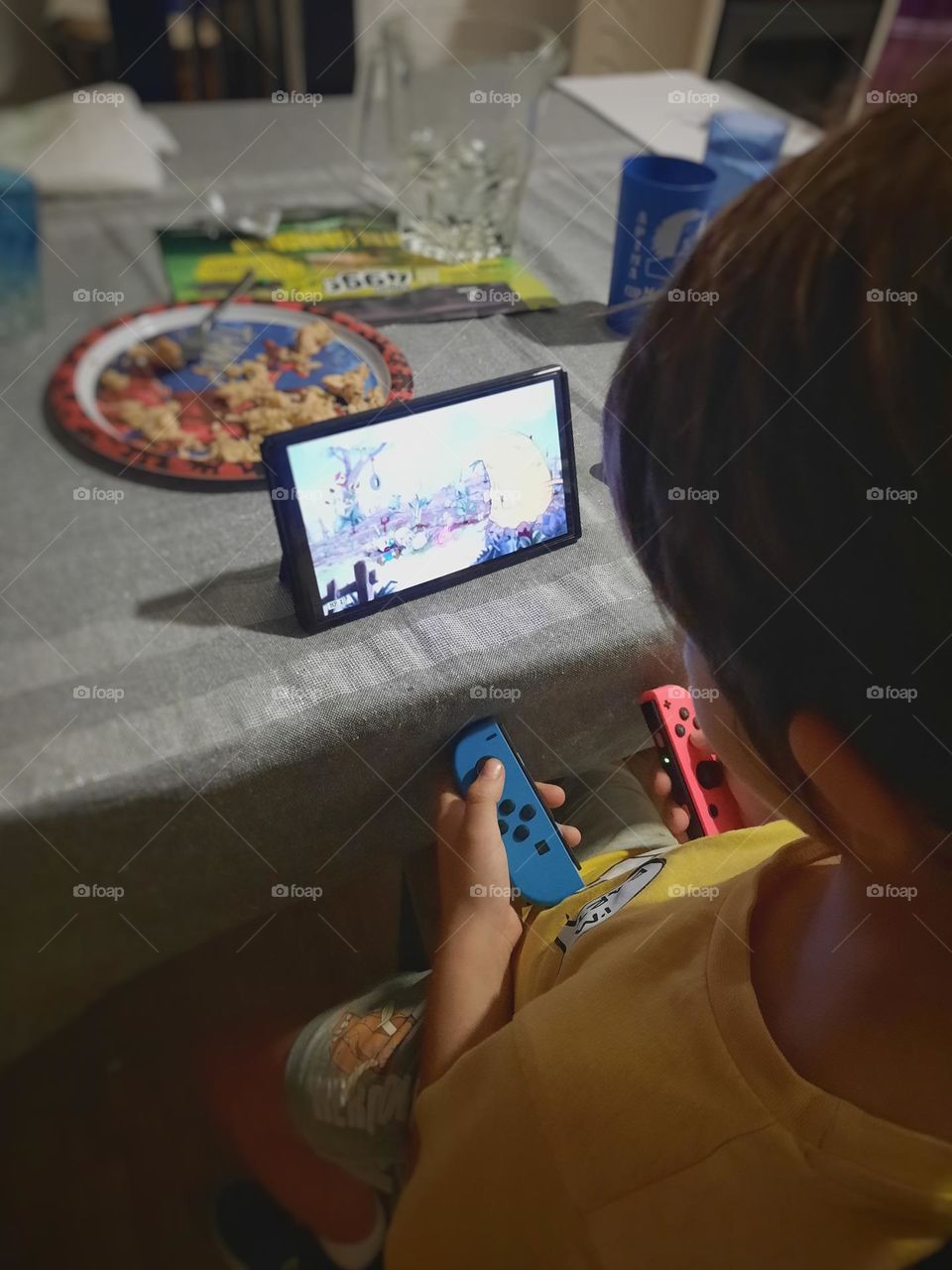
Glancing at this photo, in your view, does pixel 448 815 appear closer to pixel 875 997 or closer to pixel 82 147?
pixel 875 997

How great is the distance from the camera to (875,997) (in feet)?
1.13

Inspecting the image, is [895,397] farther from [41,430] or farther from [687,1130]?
[41,430]

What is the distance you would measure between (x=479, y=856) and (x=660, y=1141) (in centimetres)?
20

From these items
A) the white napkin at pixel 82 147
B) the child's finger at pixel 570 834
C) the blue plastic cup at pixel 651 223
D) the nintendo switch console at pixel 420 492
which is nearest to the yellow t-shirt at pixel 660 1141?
the child's finger at pixel 570 834

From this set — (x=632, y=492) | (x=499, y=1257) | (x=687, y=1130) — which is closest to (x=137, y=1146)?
(x=499, y=1257)

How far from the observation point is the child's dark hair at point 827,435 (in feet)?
0.81

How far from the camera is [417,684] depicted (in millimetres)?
484

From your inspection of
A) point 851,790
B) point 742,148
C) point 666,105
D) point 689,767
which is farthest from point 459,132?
point 851,790

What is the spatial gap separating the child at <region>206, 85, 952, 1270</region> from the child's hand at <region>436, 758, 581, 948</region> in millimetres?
59

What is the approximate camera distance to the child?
26cm

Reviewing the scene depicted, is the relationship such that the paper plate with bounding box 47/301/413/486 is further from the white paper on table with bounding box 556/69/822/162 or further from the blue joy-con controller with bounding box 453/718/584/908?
the white paper on table with bounding box 556/69/822/162

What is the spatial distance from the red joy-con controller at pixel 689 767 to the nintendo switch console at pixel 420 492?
13 cm

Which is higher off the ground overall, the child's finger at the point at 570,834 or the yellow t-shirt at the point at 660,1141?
the yellow t-shirt at the point at 660,1141

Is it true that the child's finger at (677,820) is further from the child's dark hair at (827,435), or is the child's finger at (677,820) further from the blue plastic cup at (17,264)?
the blue plastic cup at (17,264)
